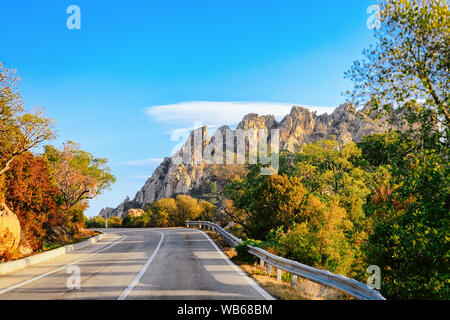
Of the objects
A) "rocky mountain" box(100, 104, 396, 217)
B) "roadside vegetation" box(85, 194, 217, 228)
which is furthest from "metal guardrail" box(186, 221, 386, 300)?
"rocky mountain" box(100, 104, 396, 217)

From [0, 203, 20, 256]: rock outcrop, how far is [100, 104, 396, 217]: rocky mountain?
9228cm

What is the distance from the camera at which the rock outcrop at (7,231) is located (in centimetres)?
1638

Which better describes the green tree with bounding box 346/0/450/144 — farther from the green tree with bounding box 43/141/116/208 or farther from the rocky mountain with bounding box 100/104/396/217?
the rocky mountain with bounding box 100/104/396/217

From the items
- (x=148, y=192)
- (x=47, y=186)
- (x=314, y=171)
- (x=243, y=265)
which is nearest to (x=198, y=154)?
Result: (x=148, y=192)

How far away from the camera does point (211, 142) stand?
5384 inches

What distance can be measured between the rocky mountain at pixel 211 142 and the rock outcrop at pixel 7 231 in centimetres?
9228

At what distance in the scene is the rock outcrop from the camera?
1638 centimetres

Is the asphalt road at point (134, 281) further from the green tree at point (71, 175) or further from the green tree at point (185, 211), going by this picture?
the green tree at point (185, 211)

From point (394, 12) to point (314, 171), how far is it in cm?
2799

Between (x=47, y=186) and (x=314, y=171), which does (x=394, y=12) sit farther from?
(x=314, y=171)

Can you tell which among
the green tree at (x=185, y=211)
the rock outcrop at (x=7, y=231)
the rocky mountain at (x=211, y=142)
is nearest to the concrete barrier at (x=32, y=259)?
the rock outcrop at (x=7, y=231)

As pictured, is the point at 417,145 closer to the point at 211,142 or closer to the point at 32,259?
the point at 32,259

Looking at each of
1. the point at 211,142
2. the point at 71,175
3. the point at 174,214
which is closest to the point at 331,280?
the point at 71,175
